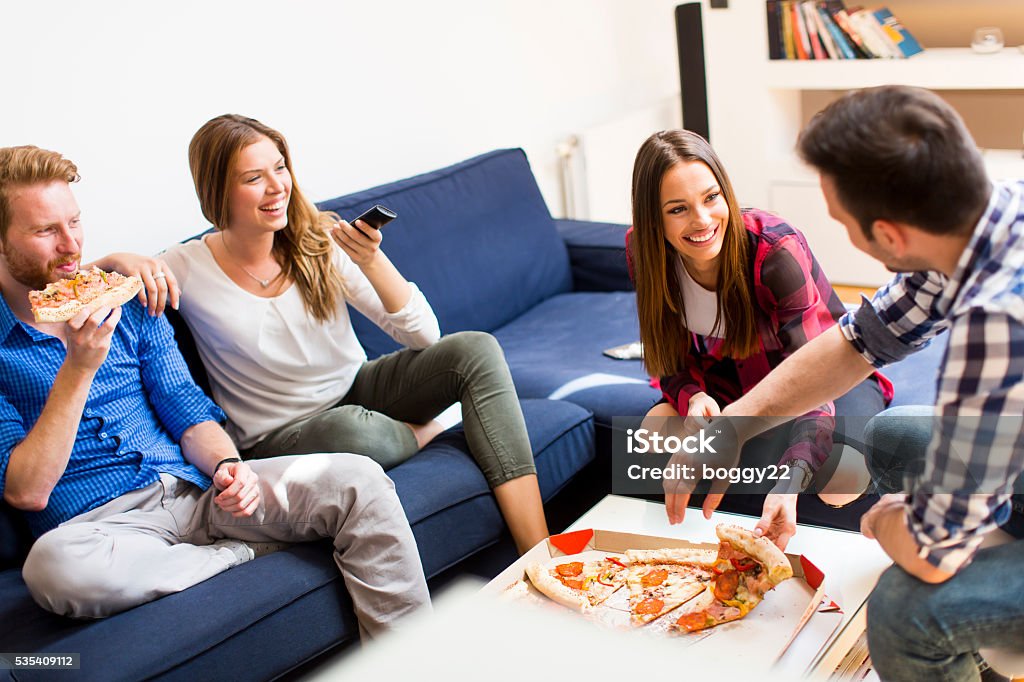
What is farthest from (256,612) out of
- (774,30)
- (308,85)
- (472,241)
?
(774,30)

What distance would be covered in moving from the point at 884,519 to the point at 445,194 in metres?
2.01

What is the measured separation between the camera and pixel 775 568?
1.69 metres

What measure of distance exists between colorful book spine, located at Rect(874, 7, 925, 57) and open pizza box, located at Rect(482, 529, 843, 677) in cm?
297

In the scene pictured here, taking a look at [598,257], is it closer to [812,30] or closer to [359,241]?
[359,241]

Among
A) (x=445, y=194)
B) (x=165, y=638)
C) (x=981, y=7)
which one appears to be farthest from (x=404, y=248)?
(x=981, y=7)

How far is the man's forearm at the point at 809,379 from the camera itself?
179 centimetres

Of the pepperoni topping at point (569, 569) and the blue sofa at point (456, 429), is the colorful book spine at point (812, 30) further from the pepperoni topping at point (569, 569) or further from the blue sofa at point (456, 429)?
the pepperoni topping at point (569, 569)

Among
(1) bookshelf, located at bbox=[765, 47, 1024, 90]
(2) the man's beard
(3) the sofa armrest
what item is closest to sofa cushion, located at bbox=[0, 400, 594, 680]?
(2) the man's beard

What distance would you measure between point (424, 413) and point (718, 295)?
0.72m

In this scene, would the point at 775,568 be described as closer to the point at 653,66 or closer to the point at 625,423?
the point at 625,423

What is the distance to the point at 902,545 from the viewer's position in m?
1.39

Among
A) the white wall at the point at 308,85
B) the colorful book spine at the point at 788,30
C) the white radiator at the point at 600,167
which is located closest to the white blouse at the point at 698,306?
the white wall at the point at 308,85

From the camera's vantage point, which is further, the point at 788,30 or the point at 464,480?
the point at 788,30

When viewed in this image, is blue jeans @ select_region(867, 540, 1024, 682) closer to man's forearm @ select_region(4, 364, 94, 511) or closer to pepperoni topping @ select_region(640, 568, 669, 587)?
pepperoni topping @ select_region(640, 568, 669, 587)
